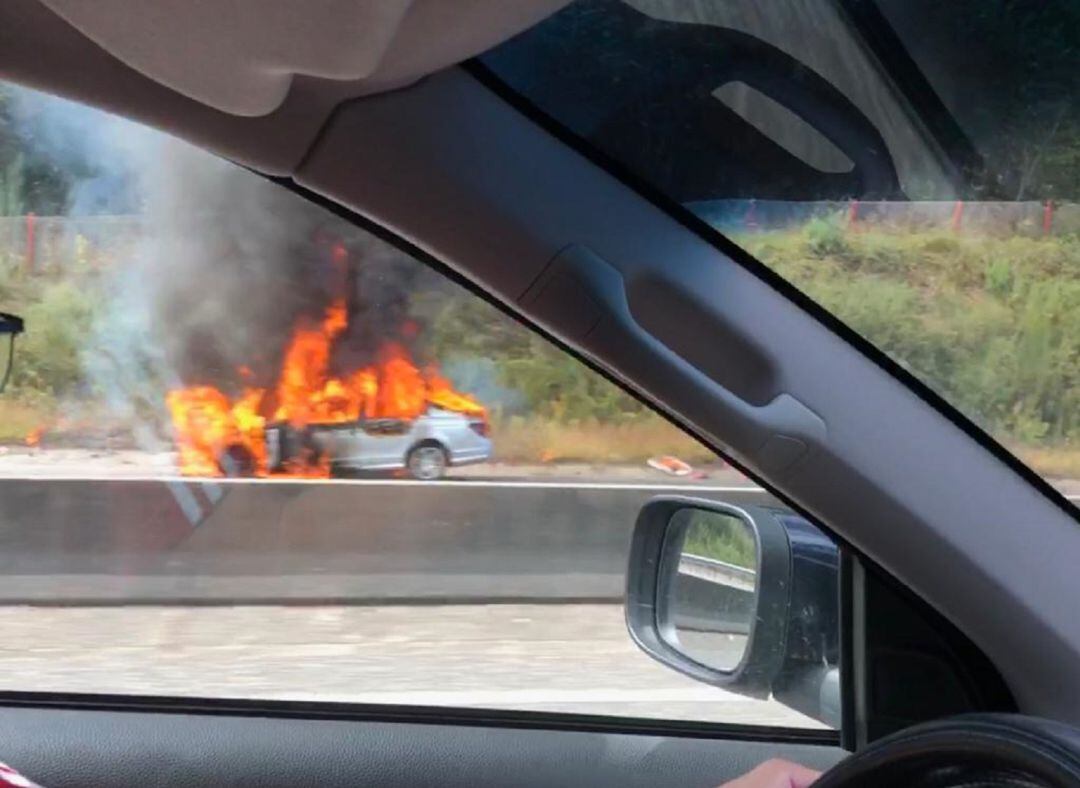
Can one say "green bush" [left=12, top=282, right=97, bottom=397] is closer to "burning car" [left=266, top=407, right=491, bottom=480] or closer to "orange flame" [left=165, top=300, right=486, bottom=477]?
"orange flame" [left=165, top=300, right=486, bottom=477]

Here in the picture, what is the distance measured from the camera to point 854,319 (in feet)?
6.49

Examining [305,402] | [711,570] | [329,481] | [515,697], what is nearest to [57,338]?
[305,402]

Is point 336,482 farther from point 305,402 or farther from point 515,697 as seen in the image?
point 515,697

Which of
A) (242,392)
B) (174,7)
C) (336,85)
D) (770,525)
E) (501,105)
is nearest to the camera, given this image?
(174,7)

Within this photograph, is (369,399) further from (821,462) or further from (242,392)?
(821,462)

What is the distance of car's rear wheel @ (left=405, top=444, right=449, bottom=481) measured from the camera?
3.03 meters

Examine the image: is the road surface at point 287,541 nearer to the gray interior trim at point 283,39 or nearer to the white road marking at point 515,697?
the white road marking at point 515,697

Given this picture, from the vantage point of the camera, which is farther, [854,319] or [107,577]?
[107,577]

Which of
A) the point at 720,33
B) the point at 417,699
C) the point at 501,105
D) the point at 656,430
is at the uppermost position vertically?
the point at 720,33

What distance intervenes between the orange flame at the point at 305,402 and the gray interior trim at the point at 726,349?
3.53ft

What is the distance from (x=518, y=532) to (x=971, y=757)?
1.79 metres

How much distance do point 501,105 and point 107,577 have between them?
1865 mm

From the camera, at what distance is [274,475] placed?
3.08 metres

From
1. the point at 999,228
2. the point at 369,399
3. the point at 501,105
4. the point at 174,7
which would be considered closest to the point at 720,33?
the point at 501,105
